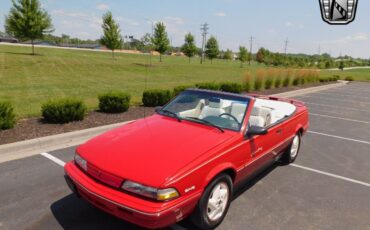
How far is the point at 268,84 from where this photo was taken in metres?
18.7

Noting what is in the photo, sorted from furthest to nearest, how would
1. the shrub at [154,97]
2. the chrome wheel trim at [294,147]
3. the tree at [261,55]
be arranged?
the tree at [261,55], the shrub at [154,97], the chrome wheel trim at [294,147]

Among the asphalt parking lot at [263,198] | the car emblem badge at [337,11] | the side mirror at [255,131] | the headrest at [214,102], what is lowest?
the asphalt parking lot at [263,198]

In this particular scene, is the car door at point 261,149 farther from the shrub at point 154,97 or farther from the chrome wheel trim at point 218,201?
the shrub at point 154,97

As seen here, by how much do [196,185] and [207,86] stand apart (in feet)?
32.1

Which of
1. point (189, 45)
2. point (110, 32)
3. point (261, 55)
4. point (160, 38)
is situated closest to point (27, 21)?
point (110, 32)

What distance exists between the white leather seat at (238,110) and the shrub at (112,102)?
5.28 metres

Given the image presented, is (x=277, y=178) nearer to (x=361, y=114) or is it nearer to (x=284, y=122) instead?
(x=284, y=122)

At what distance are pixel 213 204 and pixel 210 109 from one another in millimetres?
1540

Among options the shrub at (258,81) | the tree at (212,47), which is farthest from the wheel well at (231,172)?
the tree at (212,47)

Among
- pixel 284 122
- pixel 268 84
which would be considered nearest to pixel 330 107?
pixel 268 84

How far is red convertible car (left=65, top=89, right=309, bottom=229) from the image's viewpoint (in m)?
2.96

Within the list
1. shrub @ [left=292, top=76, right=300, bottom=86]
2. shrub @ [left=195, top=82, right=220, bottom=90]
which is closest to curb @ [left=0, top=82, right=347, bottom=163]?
shrub @ [left=195, top=82, right=220, bottom=90]

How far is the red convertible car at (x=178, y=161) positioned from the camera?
2.96 meters

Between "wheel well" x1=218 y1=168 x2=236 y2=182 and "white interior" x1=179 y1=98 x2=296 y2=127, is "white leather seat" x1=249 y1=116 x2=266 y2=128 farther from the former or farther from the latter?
"wheel well" x1=218 y1=168 x2=236 y2=182
